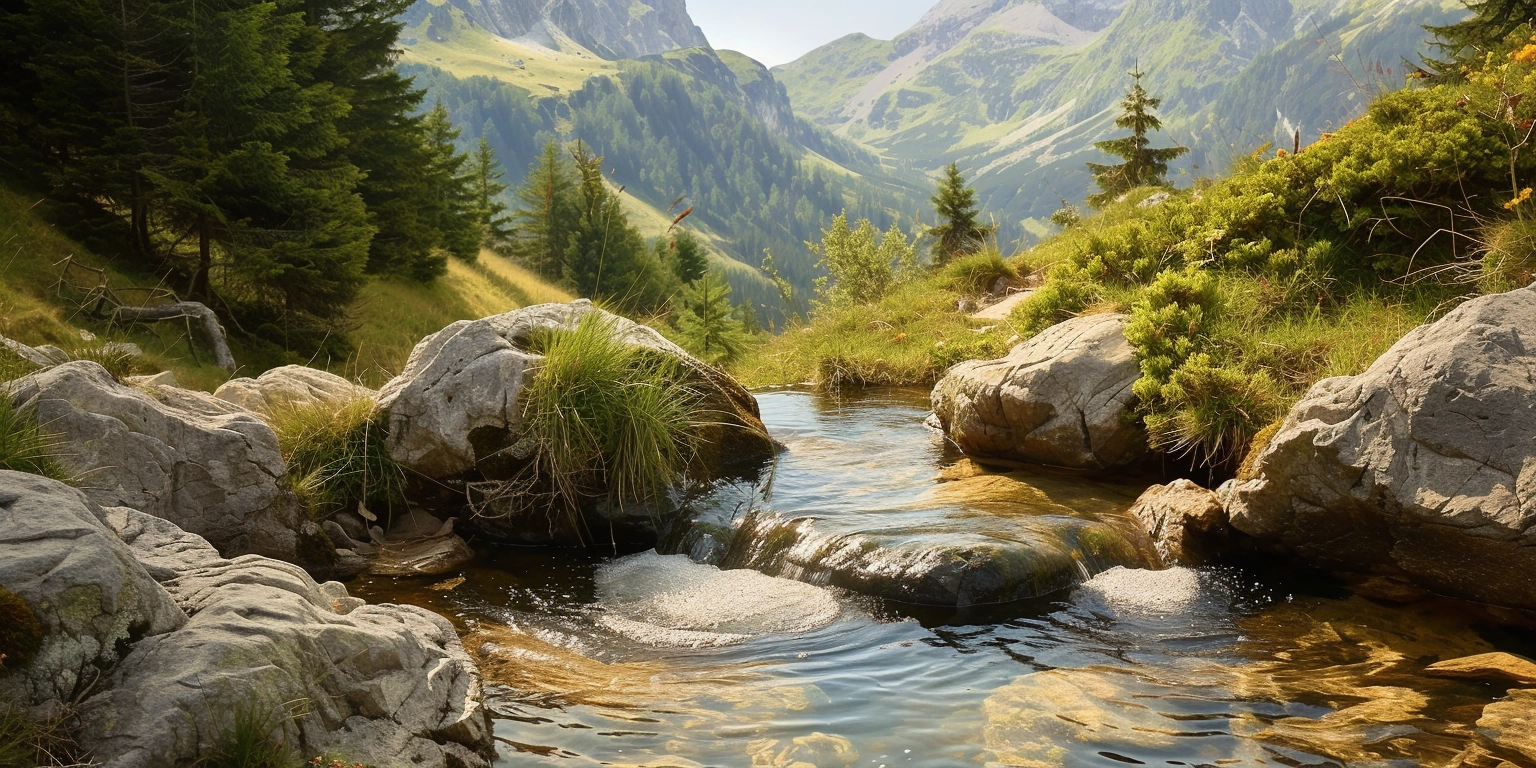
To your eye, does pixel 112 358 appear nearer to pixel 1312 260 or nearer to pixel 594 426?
pixel 594 426

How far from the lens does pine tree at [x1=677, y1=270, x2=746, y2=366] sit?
22625mm

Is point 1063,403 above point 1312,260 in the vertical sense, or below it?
below

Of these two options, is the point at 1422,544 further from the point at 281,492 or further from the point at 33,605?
the point at 281,492

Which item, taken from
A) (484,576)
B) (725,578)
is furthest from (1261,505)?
(484,576)

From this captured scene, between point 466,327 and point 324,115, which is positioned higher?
point 324,115

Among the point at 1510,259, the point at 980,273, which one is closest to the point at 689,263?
the point at 980,273

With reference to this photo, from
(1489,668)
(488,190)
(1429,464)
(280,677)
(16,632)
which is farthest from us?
(488,190)

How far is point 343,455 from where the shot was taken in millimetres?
7875

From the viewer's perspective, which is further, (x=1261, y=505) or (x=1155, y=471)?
(x=1155, y=471)

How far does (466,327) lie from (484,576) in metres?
2.46

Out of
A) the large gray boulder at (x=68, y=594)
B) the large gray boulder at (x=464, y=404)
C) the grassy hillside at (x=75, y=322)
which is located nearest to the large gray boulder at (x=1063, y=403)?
the large gray boulder at (x=464, y=404)

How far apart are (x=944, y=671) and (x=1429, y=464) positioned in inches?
126

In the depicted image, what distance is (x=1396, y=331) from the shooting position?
8.30 meters

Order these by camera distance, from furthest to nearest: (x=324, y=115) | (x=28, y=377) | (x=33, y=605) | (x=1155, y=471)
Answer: (x=324, y=115) < (x=1155, y=471) < (x=28, y=377) < (x=33, y=605)
